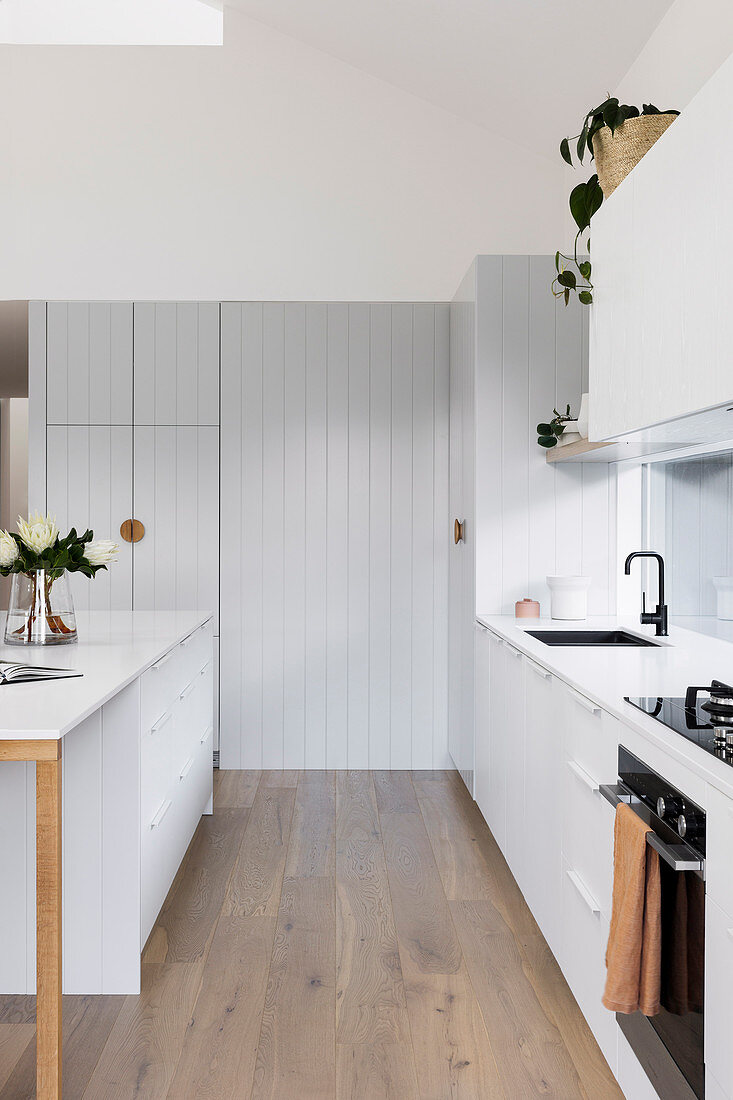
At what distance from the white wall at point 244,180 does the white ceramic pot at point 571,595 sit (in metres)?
1.81

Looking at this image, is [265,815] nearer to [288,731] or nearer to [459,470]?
[288,731]

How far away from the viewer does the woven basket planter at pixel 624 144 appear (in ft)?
7.57

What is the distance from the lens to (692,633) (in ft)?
10.2

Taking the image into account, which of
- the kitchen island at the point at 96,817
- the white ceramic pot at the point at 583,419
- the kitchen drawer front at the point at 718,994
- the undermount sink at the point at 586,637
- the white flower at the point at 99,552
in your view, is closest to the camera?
the kitchen drawer front at the point at 718,994

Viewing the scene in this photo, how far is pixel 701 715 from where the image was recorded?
5.54 ft

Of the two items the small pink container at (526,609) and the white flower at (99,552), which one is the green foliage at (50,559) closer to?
the white flower at (99,552)

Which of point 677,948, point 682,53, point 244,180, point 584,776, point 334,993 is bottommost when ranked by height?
point 334,993

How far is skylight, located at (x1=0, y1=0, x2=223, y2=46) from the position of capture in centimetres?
439

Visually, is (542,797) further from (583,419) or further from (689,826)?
(583,419)

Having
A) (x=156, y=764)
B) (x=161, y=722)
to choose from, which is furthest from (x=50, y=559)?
(x=156, y=764)

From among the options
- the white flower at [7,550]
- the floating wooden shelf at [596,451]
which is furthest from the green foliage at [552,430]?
the white flower at [7,550]

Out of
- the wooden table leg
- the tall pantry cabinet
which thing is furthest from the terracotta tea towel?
the tall pantry cabinet

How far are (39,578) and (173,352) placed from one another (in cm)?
204

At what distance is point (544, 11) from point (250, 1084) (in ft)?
11.9
